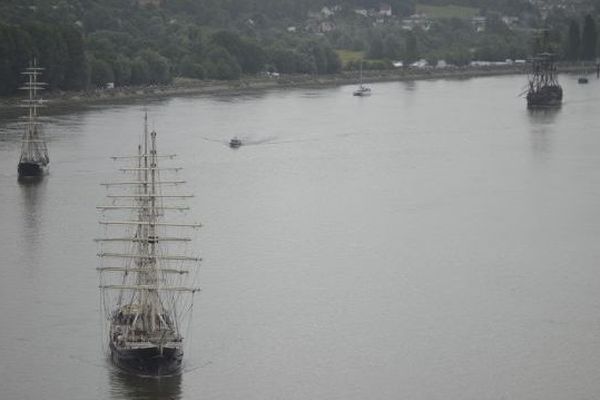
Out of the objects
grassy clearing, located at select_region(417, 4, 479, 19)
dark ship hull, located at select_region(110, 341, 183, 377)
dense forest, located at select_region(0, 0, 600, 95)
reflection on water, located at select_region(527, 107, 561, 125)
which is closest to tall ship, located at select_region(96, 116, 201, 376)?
dark ship hull, located at select_region(110, 341, 183, 377)

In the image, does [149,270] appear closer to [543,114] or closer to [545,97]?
[543,114]

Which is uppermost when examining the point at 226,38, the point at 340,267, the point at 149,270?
the point at 226,38

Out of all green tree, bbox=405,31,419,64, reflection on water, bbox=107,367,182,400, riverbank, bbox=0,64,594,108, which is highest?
green tree, bbox=405,31,419,64

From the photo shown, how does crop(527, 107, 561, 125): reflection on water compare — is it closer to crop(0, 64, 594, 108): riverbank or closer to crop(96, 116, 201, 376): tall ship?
crop(0, 64, 594, 108): riverbank

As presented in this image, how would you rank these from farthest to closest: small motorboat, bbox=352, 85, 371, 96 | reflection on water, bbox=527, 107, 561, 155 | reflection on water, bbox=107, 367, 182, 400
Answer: small motorboat, bbox=352, 85, 371, 96 < reflection on water, bbox=527, 107, 561, 155 < reflection on water, bbox=107, 367, 182, 400

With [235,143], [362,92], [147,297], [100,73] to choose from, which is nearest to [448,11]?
[362,92]

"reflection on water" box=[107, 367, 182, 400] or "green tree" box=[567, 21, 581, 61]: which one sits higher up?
"green tree" box=[567, 21, 581, 61]

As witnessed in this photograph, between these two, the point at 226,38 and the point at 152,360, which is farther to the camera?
the point at 226,38
